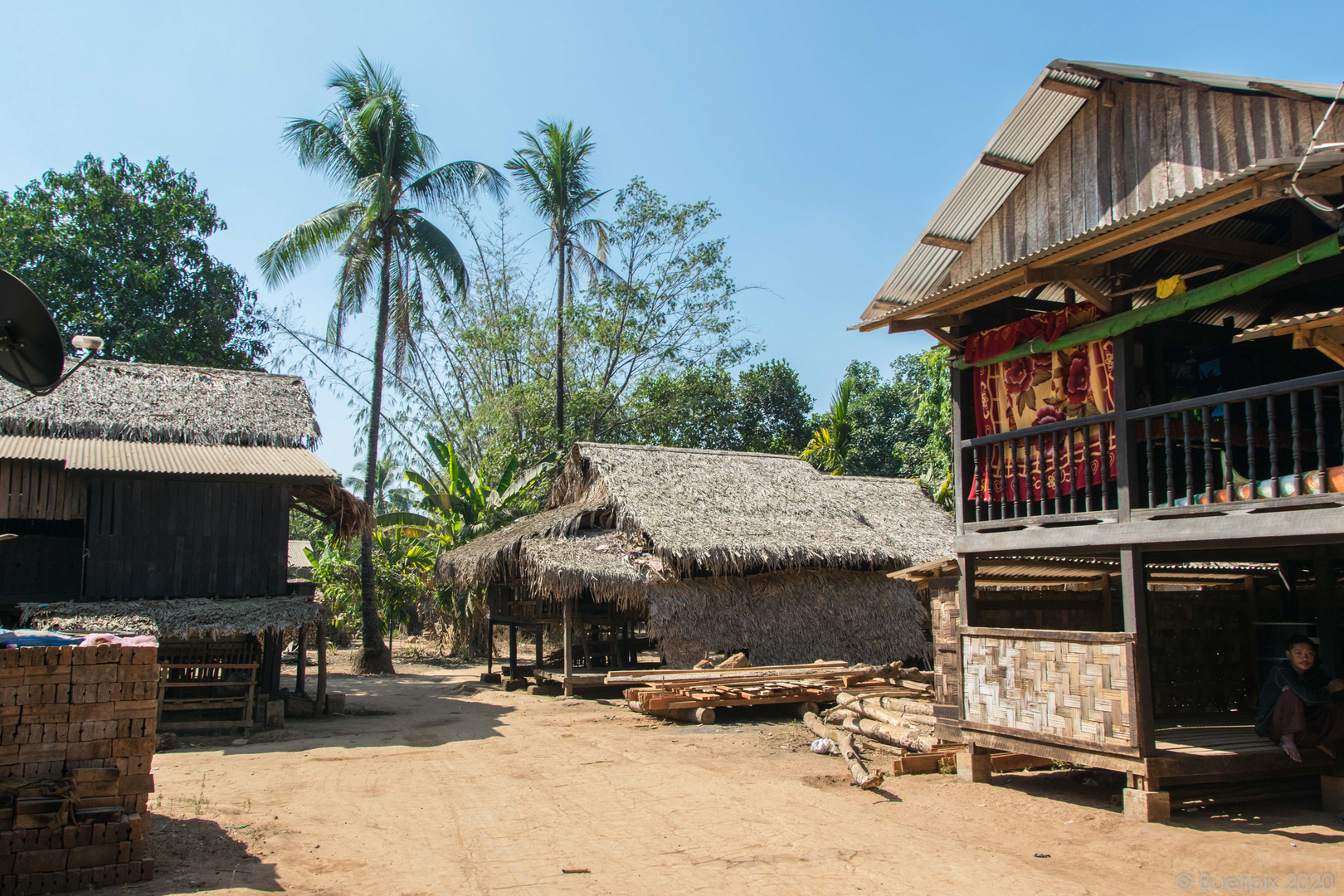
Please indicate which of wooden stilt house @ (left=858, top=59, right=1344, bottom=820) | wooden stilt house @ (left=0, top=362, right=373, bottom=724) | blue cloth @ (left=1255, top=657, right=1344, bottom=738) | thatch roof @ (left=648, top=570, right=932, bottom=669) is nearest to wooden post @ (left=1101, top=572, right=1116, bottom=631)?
wooden stilt house @ (left=858, top=59, right=1344, bottom=820)

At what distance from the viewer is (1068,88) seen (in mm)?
7516

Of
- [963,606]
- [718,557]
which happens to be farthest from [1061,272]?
[718,557]

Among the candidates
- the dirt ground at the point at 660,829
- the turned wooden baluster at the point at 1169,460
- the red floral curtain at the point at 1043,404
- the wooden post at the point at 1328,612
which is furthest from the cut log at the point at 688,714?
the turned wooden baluster at the point at 1169,460

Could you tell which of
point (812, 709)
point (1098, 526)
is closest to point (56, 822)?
point (1098, 526)

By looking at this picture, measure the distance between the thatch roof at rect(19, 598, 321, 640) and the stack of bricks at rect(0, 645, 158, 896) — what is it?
5834mm

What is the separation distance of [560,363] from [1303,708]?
2063cm

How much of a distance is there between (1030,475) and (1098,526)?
853 millimetres

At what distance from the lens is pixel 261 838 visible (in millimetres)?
6285

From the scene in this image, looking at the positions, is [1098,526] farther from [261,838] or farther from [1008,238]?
[261,838]

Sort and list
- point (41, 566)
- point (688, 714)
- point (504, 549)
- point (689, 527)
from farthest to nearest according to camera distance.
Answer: point (504, 549), point (689, 527), point (41, 566), point (688, 714)

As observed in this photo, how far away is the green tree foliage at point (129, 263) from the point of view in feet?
76.4

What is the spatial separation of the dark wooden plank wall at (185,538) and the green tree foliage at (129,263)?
1273 cm

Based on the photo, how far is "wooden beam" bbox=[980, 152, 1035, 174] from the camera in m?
8.02

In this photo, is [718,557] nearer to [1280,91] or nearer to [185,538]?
[185,538]
